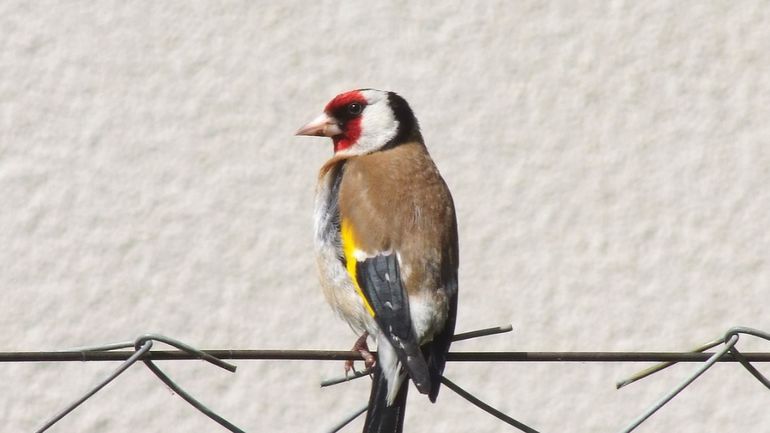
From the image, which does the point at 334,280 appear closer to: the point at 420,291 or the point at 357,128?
the point at 420,291

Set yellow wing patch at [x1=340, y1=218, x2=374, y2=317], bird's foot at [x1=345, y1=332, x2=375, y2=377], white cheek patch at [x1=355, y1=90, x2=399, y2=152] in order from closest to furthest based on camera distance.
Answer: bird's foot at [x1=345, y1=332, x2=375, y2=377] → yellow wing patch at [x1=340, y1=218, x2=374, y2=317] → white cheek patch at [x1=355, y1=90, x2=399, y2=152]

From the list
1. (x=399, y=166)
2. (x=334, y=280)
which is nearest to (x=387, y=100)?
(x=399, y=166)

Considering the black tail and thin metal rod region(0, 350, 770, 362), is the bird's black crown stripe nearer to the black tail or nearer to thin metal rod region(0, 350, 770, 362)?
the black tail

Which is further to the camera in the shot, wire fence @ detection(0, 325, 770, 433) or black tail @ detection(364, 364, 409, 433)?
black tail @ detection(364, 364, 409, 433)

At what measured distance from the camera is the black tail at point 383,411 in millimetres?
2023

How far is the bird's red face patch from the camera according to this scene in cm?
289

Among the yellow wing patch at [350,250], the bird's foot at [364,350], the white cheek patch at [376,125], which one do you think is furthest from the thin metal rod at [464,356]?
the white cheek patch at [376,125]

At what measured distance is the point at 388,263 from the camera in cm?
225

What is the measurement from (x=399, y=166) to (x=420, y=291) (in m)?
0.45

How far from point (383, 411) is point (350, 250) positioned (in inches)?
15.9

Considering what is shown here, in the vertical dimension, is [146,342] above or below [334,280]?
above

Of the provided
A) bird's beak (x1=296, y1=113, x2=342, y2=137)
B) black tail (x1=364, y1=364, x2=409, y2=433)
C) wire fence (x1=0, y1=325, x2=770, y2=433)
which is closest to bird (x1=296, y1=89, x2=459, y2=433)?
black tail (x1=364, y1=364, x2=409, y2=433)

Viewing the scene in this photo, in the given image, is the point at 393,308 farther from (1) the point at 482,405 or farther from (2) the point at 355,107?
(2) the point at 355,107

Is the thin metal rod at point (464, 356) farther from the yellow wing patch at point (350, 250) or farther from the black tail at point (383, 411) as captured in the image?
the yellow wing patch at point (350, 250)
